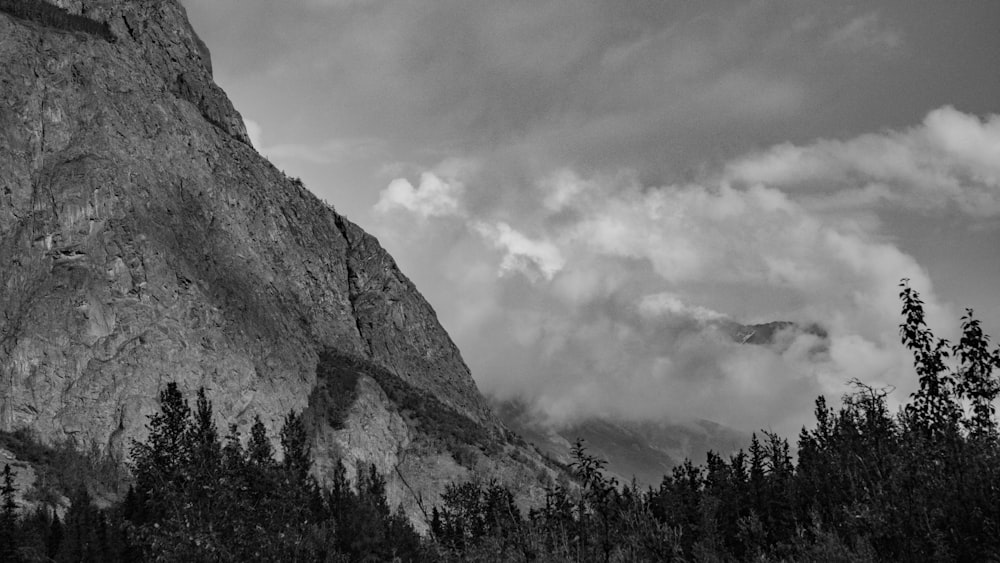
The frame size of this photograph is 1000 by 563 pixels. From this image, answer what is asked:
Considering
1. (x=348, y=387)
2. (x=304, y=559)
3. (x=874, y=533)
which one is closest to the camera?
(x=874, y=533)

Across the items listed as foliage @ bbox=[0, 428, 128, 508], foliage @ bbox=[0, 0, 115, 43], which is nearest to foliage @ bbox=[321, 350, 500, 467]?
foliage @ bbox=[0, 428, 128, 508]

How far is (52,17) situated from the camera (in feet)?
535

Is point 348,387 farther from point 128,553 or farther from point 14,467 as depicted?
point 128,553

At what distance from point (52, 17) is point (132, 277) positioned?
6739 cm

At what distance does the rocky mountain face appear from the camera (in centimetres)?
12281

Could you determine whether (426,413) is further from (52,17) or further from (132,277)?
(52,17)

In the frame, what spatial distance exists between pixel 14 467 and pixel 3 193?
1897 inches

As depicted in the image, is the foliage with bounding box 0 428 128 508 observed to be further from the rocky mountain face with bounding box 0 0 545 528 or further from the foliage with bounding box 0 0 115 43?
the foliage with bounding box 0 0 115 43

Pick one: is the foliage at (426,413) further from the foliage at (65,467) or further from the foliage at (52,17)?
the foliage at (52,17)

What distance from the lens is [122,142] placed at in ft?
472

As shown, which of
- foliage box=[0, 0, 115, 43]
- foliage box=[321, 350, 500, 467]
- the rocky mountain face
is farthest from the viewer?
foliage box=[321, 350, 500, 467]

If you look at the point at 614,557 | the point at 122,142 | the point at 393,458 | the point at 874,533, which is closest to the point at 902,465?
the point at 874,533

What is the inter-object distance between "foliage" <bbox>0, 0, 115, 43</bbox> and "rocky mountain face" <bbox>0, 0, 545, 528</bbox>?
4.47 metres

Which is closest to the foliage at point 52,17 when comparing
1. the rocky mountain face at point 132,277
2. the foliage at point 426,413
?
the rocky mountain face at point 132,277
